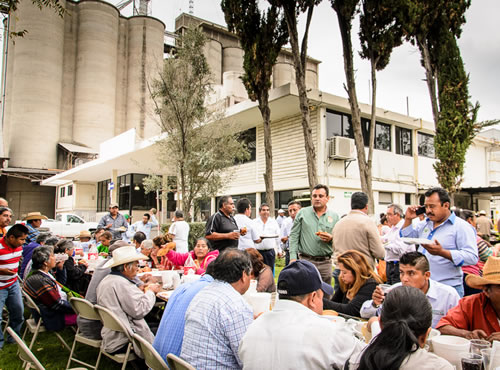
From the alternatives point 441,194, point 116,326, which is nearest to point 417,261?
point 441,194

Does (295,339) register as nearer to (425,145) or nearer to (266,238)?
(266,238)

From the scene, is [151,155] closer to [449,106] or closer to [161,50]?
[449,106]

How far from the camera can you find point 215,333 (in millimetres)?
2375

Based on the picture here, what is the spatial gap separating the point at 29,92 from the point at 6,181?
Answer: 9.64 metres

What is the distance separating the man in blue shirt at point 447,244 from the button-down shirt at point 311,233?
1.69 metres

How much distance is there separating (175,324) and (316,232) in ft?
9.90

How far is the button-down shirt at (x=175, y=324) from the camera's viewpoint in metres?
2.70

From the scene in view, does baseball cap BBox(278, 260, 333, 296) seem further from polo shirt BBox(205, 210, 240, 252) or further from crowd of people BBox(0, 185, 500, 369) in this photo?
polo shirt BBox(205, 210, 240, 252)

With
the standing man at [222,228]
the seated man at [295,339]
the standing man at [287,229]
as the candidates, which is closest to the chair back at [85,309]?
the seated man at [295,339]

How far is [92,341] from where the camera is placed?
3852 millimetres

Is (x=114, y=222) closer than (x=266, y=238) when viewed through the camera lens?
No

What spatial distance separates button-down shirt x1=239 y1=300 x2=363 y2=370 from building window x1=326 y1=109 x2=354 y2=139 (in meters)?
13.3

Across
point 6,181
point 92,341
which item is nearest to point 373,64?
point 92,341

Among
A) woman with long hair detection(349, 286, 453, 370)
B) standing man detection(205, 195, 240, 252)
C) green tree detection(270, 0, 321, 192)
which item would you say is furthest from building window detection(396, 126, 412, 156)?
woman with long hair detection(349, 286, 453, 370)
